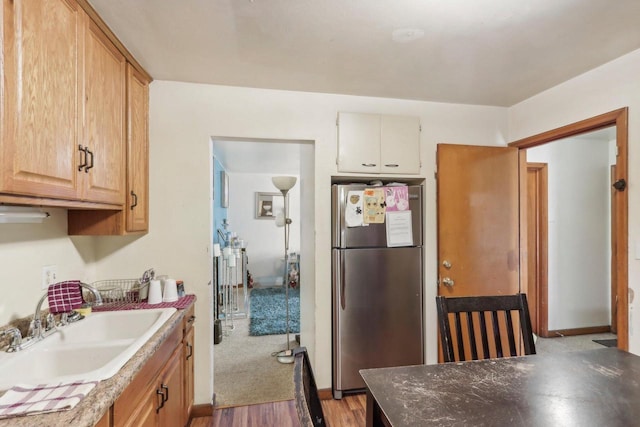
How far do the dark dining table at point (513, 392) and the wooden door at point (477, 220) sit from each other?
3.50 ft

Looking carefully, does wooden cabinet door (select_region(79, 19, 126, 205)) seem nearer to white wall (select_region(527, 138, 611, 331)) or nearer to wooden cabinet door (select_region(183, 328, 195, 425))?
wooden cabinet door (select_region(183, 328, 195, 425))

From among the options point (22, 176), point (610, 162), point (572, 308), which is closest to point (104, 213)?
point (22, 176)

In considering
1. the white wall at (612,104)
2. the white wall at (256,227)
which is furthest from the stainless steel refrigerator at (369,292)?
the white wall at (256,227)

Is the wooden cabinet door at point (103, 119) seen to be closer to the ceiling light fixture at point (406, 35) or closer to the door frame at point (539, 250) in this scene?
the ceiling light fixture at point (406, 35)

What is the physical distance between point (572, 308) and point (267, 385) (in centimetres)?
353

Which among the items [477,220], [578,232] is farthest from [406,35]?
[578,232]

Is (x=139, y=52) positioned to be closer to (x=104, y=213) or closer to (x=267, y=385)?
(x=104, y=213)

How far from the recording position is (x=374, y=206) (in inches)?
89.5

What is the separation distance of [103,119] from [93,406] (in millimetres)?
1286

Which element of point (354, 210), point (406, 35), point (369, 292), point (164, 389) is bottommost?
point (164, 389)

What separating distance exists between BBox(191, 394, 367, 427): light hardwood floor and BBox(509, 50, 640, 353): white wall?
5.66ft

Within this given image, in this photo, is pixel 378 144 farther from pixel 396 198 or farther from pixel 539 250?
pixel 539 250

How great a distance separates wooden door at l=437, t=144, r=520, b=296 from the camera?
236cm

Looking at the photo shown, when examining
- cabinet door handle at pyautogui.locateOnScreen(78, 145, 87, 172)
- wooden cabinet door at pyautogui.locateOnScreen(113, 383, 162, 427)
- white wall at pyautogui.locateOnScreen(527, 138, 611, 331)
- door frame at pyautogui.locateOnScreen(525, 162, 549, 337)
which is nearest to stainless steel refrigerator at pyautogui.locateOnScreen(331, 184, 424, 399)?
wooden cabinet door at pyautogui.locateOnScreen(113, 383, 162, 427)
